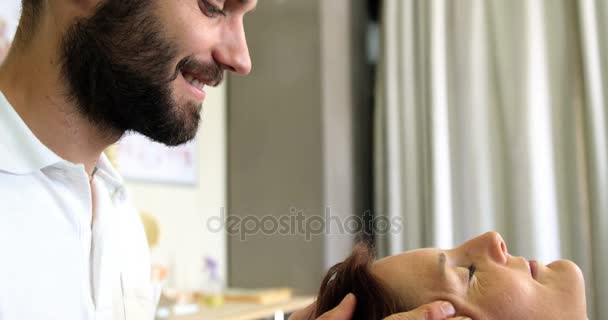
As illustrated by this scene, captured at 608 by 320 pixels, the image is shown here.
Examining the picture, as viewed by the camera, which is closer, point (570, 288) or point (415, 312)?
point (415, 312)

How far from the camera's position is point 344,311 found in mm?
978

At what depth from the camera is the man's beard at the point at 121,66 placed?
1028 millimetres

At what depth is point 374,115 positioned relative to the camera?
268 centimetres

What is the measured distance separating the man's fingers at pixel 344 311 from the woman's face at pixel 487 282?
123 mm

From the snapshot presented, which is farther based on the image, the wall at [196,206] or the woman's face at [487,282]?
the wall at [196,206]

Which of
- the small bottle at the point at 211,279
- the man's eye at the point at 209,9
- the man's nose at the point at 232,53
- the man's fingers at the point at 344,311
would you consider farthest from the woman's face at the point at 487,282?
the small bottle at the point at 211,279

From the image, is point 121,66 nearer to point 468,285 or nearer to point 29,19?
point 29,19

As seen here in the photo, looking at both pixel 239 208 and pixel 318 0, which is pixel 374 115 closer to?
pixel 318 0

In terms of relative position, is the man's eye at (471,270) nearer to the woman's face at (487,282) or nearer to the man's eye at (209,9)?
the woman's face at (487,282)

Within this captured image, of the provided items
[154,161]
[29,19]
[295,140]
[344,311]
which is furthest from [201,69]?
[295,140]

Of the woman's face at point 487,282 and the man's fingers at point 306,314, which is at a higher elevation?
the woman's face at point 487,282

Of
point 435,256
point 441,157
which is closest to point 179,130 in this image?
point 435,256

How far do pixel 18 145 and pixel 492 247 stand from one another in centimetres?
93

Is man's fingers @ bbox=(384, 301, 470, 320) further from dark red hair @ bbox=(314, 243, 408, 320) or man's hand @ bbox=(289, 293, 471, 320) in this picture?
dark red hair @ bbox=(314, 243, 408, 320)
